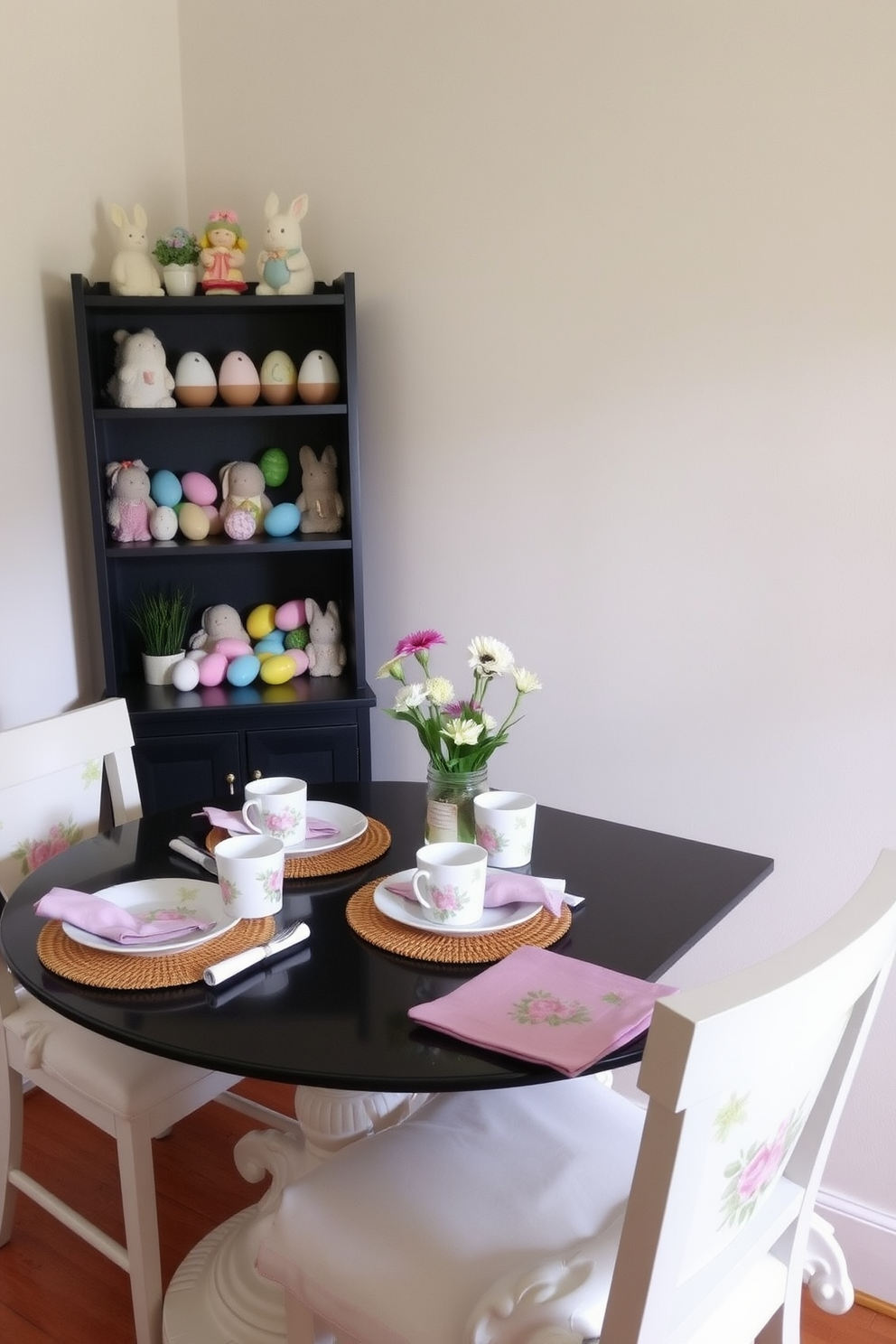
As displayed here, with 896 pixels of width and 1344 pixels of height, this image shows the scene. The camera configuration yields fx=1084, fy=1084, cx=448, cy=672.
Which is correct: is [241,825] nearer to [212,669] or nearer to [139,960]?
[139,960]

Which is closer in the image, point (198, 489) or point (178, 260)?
point (178, 260)

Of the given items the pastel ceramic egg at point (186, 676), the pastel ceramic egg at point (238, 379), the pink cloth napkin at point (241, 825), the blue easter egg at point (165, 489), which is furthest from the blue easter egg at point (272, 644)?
the pink cloth napkin at point (241, 825)

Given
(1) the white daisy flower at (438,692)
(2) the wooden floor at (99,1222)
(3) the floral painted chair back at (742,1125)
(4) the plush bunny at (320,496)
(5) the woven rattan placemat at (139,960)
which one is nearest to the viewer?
(3) the floral painted chair back at (742,1125)

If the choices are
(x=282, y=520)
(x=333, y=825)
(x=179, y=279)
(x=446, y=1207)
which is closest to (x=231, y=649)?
(x=282, y=520)

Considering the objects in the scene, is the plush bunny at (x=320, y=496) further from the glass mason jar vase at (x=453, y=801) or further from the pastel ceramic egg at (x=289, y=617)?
the glass mason jar vase at (x=453, y=801)

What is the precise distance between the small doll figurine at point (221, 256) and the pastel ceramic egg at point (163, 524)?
0.49 m

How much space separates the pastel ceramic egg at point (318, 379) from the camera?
2.42 meters

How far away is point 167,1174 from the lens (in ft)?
6.94

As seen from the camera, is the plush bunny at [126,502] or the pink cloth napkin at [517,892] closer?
the pink cloth napkin at [517,892]

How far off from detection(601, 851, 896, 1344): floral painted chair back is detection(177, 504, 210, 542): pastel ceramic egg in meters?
1.80

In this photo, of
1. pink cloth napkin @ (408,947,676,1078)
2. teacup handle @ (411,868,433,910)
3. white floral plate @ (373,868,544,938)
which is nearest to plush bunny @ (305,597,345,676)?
white floral plate @ (373,868,544,938)

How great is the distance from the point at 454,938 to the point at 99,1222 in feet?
3.67

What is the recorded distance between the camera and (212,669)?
2475 mm

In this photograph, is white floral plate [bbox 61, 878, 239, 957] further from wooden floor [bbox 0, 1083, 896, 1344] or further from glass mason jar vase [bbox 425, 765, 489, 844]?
wooden floor [bbox 0, 1083, 896, 1344]
